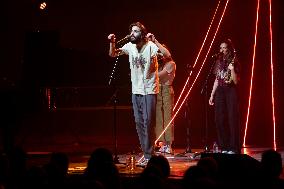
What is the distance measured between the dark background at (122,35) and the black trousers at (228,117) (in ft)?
6.99

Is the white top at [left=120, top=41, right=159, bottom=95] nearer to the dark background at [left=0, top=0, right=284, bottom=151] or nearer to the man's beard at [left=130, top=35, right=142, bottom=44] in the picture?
the man's beard at [left=130, top=35, right=142, bottom=44]

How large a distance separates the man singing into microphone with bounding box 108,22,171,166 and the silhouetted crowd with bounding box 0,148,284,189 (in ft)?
10.3

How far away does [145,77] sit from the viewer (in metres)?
9.83

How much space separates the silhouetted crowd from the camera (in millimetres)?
5168

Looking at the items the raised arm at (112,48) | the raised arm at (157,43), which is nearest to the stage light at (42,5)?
the raised arm at (112,48)

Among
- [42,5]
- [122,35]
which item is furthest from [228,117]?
[42,5]

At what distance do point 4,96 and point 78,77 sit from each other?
3720 mm

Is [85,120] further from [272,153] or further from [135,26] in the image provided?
[272,153]

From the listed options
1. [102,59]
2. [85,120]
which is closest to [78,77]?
[102,59]

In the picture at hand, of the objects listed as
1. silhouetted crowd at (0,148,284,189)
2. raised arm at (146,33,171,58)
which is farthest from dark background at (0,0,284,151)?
silhouetted crowd at (0,148,284,189)

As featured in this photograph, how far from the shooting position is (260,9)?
1461 centimetres

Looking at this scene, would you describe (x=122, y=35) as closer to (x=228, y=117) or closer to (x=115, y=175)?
(x=228, y=117)

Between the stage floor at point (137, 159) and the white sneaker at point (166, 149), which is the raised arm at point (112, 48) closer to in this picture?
the stage floor at point (137, 159)

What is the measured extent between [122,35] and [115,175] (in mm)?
10151
